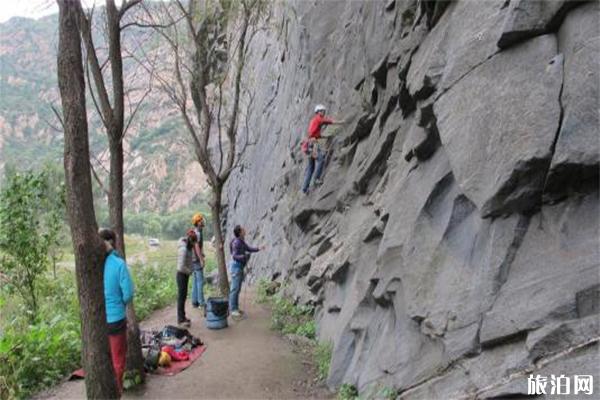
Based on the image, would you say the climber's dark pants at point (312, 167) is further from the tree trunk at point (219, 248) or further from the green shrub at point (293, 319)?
the green shrub at point (293, 319)

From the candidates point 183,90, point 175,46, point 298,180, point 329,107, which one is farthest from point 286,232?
point 175,46

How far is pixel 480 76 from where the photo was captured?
205 inches

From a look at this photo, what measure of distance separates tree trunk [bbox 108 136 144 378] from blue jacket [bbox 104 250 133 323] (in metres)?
0.89

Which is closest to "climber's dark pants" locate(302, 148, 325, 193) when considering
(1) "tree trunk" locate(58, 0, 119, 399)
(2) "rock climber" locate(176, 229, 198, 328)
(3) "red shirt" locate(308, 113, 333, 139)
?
(3) "red shirt" locate(308, 113, 333, 139)

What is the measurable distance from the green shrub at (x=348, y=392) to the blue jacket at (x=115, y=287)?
2914mm

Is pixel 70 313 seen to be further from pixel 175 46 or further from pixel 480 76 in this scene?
pixel 480 76

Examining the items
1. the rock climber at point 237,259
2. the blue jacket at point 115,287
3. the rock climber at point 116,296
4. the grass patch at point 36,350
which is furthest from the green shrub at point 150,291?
the blue jacket at point 115,287

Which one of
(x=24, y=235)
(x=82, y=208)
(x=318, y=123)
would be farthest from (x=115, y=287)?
(x=318, y=123)

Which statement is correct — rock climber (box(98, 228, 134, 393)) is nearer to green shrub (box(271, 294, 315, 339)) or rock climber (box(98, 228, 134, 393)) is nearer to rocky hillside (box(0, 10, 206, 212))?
green shrub (box(271, 294, 315, 339))

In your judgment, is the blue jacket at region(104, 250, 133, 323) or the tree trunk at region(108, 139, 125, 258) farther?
the tree trunk at region(108, 139, 125, 258)

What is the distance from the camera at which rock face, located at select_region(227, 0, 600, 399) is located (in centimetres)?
397

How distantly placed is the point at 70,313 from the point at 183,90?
615cm

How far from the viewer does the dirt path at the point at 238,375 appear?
24.0 feet

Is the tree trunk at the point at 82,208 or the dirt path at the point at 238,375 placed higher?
the tree trunk at the point at 82,208
